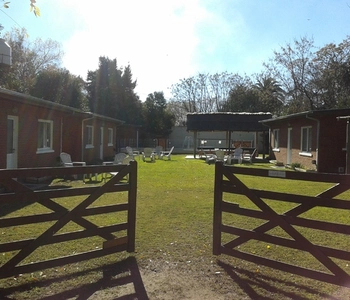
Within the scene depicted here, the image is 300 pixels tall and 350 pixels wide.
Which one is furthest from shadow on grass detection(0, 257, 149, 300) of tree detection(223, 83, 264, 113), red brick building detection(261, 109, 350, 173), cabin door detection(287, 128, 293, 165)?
tree detection(223, 83, 264, 113)

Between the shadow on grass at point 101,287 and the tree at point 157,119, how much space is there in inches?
1528

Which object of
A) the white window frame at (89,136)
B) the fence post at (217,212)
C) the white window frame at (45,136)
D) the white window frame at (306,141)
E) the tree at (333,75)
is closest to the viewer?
the fence post at (217,212)

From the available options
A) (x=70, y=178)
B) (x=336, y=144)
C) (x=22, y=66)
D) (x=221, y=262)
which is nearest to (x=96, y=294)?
(x=221, y=262)

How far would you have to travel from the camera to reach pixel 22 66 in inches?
1523

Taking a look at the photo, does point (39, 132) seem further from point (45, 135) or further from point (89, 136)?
point (89, 136)

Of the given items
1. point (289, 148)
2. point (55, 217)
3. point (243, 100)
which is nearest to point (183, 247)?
point (55, 217)

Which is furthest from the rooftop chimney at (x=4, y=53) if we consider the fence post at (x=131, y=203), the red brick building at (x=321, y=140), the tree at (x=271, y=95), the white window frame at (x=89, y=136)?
the tree at (x=271, y=95)

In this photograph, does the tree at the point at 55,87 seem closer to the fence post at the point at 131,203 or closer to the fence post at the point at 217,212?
the fence post at the point at 131,203

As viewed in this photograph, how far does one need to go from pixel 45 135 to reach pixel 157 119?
30069mm

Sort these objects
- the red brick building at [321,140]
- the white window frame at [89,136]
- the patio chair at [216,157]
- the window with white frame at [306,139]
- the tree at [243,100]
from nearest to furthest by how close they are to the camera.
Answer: the red brick building at [321,140], the window with white frame at [306,139], the white window frame at [89,136], the patio chair at [216,157], the tree at [243,100]

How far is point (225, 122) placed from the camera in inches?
1096

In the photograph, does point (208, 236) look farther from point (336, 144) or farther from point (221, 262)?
point (336, 144)

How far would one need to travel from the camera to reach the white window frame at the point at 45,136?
1383 cm

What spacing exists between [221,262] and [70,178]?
31.1ft
